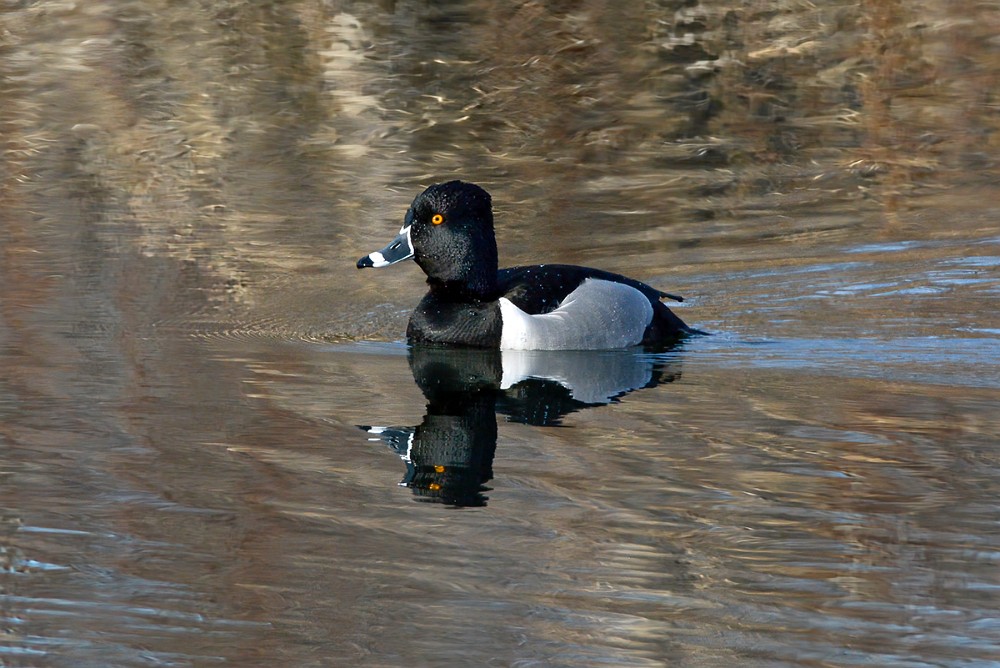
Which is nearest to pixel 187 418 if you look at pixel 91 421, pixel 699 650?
pixel 91 421

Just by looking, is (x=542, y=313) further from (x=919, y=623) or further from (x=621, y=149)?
(x=621, y=149)

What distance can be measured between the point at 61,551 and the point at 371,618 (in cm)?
140

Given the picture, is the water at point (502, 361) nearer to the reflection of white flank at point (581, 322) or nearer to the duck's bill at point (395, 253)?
the reflection of white flank at point (581, 322)

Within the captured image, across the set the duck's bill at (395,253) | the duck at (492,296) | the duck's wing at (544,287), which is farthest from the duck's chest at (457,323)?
the duck's bill at (395,253)

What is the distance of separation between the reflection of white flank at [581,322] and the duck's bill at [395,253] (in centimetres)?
68

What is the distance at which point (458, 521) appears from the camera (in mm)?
6340

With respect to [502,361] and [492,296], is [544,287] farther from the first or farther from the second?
[502,361]

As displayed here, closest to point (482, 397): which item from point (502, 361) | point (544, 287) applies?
point (502, 361)

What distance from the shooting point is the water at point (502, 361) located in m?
5.43

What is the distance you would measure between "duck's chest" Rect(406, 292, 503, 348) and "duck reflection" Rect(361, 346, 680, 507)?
7 cm

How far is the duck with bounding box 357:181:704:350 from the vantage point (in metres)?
9.73

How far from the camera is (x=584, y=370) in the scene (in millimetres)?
9406

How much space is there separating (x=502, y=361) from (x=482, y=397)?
863 millimetres

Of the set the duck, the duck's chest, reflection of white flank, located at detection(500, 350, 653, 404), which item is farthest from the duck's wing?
reflection of white flank, located at detection(500, 350, 653, 404)
